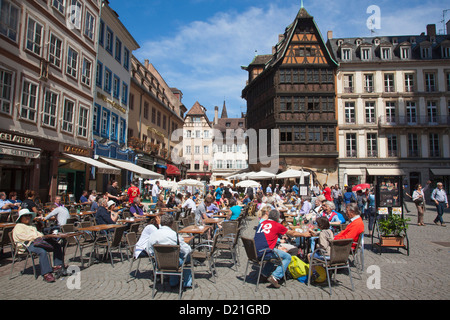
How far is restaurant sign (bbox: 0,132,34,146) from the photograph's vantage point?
39.8ft

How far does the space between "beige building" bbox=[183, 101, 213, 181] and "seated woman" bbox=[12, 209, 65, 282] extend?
170 feet

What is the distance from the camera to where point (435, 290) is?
17.8ft

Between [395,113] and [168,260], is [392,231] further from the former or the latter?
[395,113]

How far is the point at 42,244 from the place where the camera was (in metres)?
6.23

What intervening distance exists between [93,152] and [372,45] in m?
31.0

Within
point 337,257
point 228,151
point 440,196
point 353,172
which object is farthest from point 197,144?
point 337,257

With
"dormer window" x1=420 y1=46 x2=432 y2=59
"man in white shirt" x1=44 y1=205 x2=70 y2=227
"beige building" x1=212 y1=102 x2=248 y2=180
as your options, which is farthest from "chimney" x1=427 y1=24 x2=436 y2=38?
"man in white shirt" x1=44 y1=205 x2=70 y2=227

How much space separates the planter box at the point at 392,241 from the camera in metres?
8.08

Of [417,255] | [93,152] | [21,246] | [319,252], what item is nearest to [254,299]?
[319,252]

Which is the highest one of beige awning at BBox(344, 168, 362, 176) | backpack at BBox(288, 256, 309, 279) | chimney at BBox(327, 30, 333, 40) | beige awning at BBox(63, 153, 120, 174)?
chimney at BBox(327, 30, 333, 40)

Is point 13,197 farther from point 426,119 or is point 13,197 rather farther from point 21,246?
point 426,119

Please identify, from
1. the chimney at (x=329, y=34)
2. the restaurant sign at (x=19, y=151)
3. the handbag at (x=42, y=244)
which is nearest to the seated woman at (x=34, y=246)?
the handbag at (x=42, y=244)

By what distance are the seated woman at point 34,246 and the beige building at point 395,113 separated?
1163 inches

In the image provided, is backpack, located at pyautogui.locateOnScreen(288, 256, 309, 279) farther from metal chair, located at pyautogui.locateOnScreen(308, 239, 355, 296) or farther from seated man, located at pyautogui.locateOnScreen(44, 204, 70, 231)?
seated man, located at pyautogui.locateOnScreen(44, 204, 70, 231)
